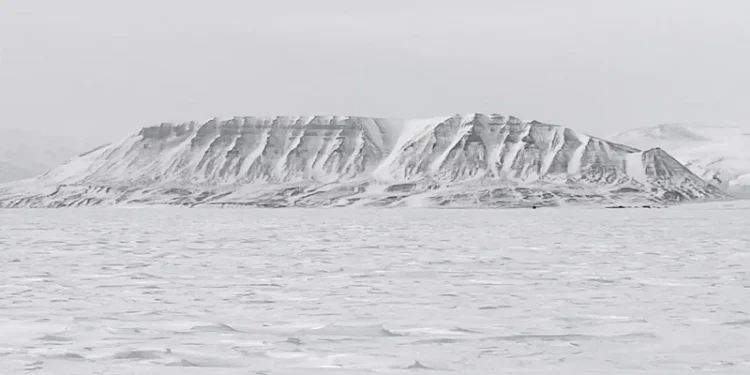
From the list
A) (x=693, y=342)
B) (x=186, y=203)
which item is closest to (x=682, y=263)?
(x=693, y=342)

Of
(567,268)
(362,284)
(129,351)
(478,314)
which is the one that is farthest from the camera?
(567,268)

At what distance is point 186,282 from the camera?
58.7 feet

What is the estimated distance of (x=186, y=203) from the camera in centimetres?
19988

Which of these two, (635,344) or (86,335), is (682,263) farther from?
(86,335)

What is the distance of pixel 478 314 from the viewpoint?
13211mm

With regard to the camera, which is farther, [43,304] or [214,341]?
[43,304]

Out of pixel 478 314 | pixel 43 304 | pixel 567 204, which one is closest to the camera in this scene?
pixel 478 314

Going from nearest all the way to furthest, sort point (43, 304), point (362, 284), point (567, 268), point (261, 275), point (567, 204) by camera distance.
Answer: point (43, 304), point (362, 284), point (261, 275), point (567, 268), point (567, 204)

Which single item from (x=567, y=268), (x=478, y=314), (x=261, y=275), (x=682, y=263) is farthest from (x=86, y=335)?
(x=682, y=263)

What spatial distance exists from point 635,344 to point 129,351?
557cm

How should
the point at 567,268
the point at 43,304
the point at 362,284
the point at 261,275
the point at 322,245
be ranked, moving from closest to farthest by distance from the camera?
the point at 43,304 → the point at 362,284 → the point at 261,275 → the point at 567,268 → the point at 322,245

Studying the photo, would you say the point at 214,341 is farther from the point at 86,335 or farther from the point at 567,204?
the point at 567,204

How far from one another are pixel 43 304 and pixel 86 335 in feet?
11.1

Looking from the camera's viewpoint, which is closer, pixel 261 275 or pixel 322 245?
pixel 261 275
